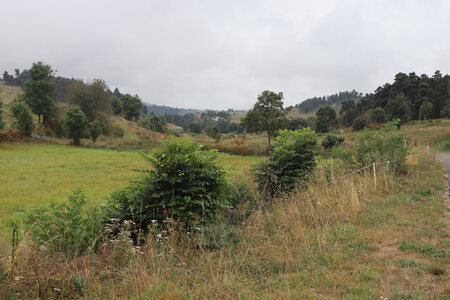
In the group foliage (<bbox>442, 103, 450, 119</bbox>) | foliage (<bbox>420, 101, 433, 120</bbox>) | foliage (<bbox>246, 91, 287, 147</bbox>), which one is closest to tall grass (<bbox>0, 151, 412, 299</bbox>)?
foliage (<bbox>246, 91, 287, 147</bbox>)

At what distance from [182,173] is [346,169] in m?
8.06

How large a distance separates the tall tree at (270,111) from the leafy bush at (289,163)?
1223 inches

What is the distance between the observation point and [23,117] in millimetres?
37688

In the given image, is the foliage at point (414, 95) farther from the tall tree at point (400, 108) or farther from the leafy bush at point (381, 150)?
the leafy bush at point (381, 150)

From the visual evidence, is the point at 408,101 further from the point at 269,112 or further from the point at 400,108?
the point at 269,112

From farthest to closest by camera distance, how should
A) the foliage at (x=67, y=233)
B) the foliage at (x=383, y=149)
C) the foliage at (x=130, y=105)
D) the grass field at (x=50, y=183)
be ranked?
the foliage at (x=130, y=105)
the foliage at (x=383, y=149)
the grass field at (x=50, y=183)
the foliage at (x=67, y=233)

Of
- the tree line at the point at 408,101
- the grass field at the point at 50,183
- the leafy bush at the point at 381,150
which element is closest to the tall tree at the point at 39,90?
the grass field at the point at 50,183

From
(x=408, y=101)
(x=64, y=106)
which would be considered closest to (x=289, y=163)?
(x=64, y=106)

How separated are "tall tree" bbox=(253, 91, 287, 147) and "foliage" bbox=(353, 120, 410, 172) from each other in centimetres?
2816

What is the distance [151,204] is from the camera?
236 inches

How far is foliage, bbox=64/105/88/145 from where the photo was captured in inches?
1529

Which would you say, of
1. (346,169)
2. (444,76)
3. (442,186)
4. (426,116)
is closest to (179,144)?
(346,169)

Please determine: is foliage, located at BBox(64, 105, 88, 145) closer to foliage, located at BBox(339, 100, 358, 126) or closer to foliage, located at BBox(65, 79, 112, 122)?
foliage, located at BBox(65, 79, 112, 122)

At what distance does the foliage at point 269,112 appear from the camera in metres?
40.5
